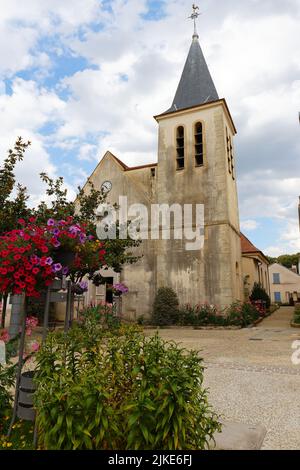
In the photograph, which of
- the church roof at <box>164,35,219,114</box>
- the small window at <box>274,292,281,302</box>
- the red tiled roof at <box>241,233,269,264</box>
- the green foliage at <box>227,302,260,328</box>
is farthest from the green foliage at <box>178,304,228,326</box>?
the small window at <box>274,292,281,302</box>

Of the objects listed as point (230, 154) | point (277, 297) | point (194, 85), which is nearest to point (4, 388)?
point (230, 154)

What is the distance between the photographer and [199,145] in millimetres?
16250

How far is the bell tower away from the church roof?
27mm

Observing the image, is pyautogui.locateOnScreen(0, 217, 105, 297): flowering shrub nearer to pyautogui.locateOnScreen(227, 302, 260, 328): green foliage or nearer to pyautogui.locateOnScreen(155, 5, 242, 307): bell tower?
pyautogui.locateOnScreen(227, 302, 260, 328): green foliage

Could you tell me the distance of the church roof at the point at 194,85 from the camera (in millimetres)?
17250

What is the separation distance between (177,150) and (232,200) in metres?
3.90

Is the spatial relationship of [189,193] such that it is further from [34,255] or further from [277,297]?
[277,297]

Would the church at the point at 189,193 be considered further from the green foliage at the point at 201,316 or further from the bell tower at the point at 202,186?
the green foliage at the point at 201,316

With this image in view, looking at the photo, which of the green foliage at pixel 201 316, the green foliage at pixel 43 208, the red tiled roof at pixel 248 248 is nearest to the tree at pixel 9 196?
the green foliage at pixel 43 208

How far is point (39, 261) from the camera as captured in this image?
2.99m

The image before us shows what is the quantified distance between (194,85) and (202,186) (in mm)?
6569

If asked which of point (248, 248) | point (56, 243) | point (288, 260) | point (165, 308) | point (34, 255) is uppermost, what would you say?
point (288, 260)

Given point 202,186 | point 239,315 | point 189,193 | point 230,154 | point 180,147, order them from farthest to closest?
point 230,154, point 180,147, point 189,193, point 202,186, point 239,315
